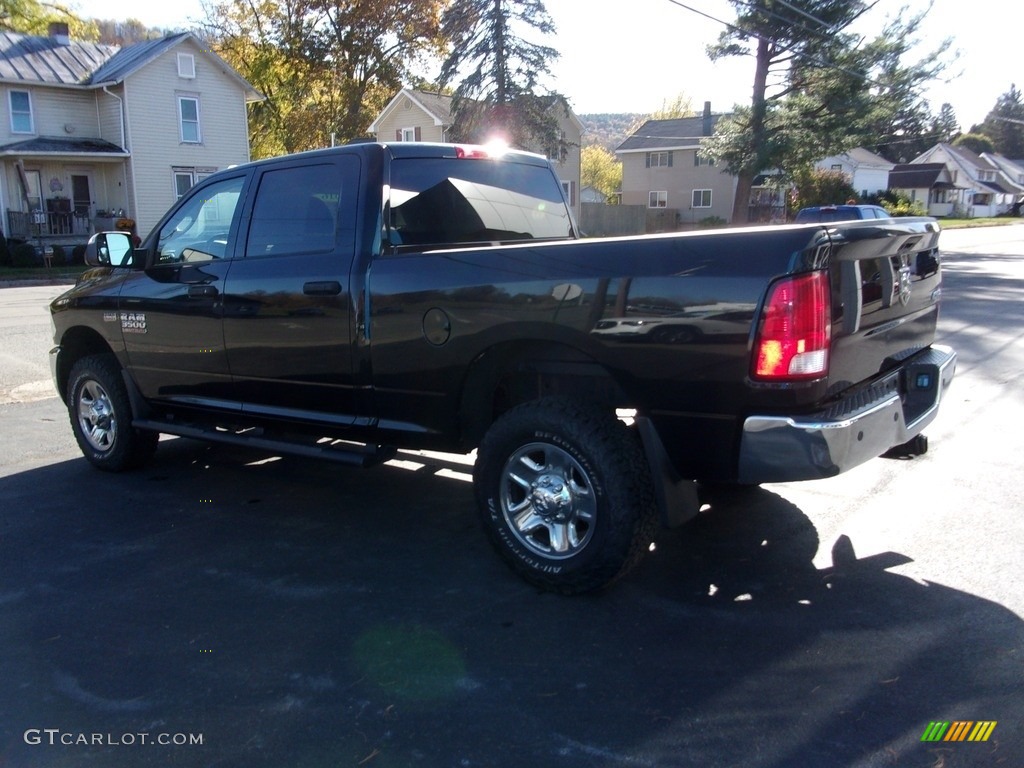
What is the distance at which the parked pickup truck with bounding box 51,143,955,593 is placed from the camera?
3561mm

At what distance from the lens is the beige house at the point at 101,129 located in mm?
32281

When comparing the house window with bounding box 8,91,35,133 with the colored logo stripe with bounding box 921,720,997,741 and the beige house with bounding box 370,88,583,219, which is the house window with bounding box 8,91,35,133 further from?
the colored logo stripe with bounding box 921,720,997,741

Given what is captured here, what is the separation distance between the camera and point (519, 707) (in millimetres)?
3258

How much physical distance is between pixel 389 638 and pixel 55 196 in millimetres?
34657

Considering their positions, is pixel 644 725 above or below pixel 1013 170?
below

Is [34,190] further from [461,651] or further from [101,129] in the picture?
[461,651]

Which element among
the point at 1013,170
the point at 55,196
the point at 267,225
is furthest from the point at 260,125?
the point at 1013,170

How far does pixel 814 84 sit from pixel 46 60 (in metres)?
27.3

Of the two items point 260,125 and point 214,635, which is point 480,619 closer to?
point 214,635

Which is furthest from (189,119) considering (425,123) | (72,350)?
(72,350)

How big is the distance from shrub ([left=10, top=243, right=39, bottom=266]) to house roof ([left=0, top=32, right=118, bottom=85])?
653cm

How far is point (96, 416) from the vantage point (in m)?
6.37

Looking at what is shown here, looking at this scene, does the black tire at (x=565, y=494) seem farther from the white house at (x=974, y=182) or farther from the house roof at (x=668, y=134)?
the white house at (x=974, y=182)

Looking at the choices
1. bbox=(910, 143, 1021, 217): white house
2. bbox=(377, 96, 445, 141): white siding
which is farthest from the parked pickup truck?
bbox=(910, 143, 1021, 217): white house
